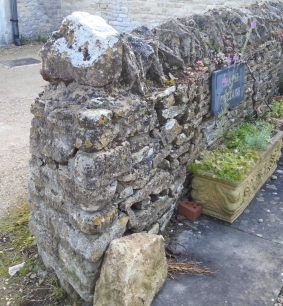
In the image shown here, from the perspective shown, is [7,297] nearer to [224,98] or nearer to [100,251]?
[100,251]

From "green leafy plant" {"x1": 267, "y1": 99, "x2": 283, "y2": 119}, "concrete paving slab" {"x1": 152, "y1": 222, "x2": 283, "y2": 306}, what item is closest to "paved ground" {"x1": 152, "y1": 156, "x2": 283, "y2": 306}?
"concrete paving slab" {"x1": 152, "y1": 222, "x2": 283, "y2": 306}

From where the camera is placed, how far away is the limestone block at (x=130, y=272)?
7.84ft

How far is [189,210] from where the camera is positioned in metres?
3.46

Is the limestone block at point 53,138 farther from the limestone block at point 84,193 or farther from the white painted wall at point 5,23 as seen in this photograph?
the white painted wall at point 5,23

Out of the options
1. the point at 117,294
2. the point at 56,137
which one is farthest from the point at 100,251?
the point at 56,137

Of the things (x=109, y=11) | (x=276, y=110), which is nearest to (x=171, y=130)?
(x=276, y=110)

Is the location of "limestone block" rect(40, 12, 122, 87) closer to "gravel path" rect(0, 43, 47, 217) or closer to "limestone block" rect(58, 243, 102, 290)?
"gravel path" rect(0, 43, 47, 217)

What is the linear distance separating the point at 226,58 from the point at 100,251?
2.19 meters

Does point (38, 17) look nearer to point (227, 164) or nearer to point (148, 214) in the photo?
point (227, 164)

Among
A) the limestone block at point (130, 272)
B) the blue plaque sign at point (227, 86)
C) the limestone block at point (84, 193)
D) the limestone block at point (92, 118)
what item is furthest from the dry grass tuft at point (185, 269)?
the blue plaque sign at point (227, 86)

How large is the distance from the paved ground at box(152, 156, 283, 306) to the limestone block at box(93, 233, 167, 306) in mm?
175

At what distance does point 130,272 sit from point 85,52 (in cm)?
132

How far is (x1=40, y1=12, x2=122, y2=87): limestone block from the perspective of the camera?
2.38 meters

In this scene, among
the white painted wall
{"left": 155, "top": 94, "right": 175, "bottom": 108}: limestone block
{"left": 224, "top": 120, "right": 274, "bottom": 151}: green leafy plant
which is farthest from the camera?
the white painted wall
